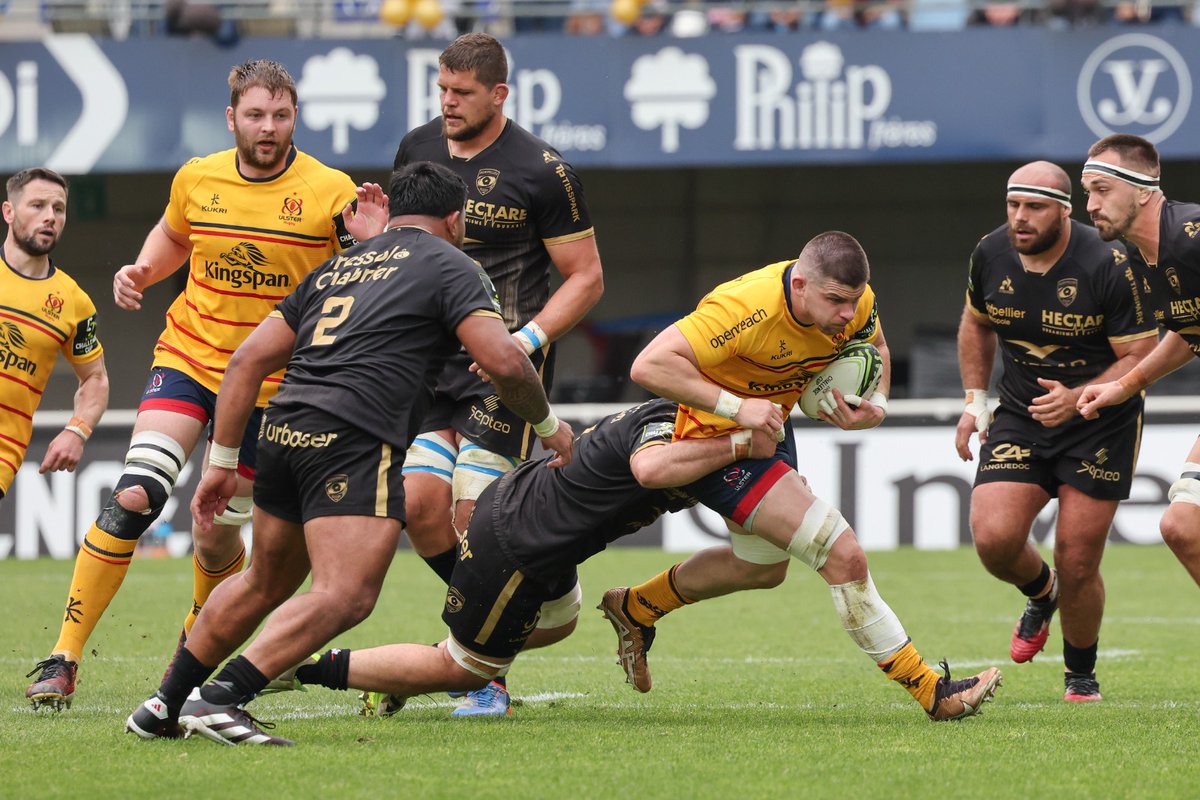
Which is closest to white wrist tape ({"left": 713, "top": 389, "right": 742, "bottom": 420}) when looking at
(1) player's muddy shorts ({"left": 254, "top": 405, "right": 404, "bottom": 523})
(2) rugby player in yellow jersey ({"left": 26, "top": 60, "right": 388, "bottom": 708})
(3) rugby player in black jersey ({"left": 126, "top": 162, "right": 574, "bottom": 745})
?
(3) rugby player in black jersey ({"left": 126, "top": 162, "right": 574, "bottom": 745})

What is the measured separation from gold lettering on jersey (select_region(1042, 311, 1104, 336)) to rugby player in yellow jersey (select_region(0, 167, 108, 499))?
13.8 ft

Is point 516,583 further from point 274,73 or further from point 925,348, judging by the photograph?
point 925,348

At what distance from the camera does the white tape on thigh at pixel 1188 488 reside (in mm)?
6316

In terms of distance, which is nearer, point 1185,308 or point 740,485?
point 740,485

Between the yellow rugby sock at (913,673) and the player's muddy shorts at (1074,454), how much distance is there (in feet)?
5.60

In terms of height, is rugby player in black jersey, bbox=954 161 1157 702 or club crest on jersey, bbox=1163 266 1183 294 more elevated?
club crest on jersey, bbox=1163 266 1183 294

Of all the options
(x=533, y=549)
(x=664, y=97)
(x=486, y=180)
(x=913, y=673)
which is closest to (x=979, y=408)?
(x=913, y=673)

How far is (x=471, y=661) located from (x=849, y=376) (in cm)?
175

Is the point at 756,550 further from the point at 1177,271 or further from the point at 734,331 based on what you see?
the point at 1177,271

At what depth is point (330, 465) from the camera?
524 centimetres

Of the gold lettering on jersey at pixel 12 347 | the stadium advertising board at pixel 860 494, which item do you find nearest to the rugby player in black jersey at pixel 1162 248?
the gold lettering on jersey at pixel 12 347

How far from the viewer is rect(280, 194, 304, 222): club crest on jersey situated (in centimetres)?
671

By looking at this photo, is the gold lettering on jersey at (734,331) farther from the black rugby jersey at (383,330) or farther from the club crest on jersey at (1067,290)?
the club crest on jersey at (1067,290)

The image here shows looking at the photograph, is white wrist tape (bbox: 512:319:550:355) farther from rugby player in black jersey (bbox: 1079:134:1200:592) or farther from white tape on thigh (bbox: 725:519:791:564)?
rugby player in black jersey (bbox: 1079:134:1200:592)
